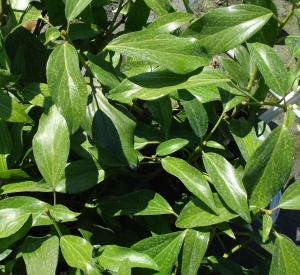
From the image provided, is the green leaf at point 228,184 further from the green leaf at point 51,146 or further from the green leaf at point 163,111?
the green leaf at point 51,146

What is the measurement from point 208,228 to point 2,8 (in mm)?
551

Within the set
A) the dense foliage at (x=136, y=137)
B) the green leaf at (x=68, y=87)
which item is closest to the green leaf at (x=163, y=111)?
the dense foliage at (x=136, y=137)

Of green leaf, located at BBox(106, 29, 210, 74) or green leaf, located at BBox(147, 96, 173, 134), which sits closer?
green leaf, located at BBox(106, 29, 210, 74)

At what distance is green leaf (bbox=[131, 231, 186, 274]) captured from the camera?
2.70 ft

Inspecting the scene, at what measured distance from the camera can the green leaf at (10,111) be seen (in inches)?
29.8

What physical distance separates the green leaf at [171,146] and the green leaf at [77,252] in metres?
0.20

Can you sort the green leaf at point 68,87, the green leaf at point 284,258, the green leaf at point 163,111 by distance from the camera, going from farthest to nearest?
the green leaf at point 163,111, the green leaf at point 284,258, the green leaf at point 68,87

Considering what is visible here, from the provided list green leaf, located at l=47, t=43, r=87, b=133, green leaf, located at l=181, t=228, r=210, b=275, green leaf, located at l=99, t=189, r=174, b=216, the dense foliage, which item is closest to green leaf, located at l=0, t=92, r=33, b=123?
the dense foliage

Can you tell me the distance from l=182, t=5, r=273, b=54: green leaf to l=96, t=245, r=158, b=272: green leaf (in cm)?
36

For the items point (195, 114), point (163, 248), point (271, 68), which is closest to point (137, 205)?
point (163, 248)

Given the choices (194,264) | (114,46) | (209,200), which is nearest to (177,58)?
(114,46)

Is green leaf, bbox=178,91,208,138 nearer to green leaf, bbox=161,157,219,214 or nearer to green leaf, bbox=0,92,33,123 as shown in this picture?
green leaf, bbox=161,157,219,214

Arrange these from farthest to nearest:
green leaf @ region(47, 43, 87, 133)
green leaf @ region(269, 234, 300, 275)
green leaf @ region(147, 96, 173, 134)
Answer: green leaf @ region(147, 96, 173, 134)
green leaf @ region(269, 234, 300, 275)
green leaf @ region(47, 43, 87, 133)

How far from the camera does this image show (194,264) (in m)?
0.80
